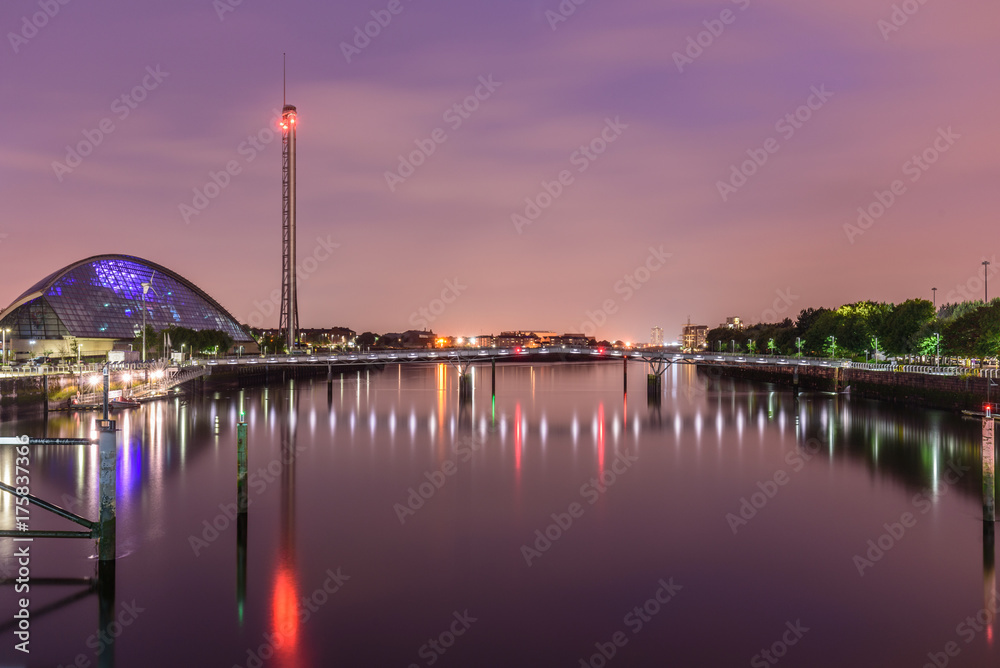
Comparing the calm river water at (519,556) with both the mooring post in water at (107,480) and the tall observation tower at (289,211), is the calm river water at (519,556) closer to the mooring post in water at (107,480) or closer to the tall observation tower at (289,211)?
the mooring post in water at (107,480)

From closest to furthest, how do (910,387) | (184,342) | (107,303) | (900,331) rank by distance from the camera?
(910,387) < (900,331) < (184,342) < (107,303)

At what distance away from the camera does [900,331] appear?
6931 cm

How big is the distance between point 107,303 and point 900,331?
93.2 m

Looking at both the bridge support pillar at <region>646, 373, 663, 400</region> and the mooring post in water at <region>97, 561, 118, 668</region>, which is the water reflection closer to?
the mooring post in water at <region>97, 561, 118, 668</region>

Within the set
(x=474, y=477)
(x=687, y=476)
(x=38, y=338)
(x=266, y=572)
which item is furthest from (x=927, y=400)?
(x=38, y=338)

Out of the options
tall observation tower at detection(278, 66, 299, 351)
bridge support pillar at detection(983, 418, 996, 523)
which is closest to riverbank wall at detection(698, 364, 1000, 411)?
bridge support pillar at detection(983, 418, 996, 523)

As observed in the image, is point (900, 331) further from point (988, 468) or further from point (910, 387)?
point (988, 468)

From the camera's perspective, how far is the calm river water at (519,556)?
12711mm

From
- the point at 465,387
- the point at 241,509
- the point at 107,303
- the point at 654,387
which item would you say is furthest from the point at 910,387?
the point at 107,303

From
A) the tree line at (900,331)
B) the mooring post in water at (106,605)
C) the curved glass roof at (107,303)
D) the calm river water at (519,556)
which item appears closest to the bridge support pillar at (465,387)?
the calm river water at (519,556)

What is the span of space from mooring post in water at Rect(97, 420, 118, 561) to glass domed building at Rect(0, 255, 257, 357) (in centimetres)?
5896

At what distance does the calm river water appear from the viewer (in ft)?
41.7

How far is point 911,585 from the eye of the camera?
15.8 m

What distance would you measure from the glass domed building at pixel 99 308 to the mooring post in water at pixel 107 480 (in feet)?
193
